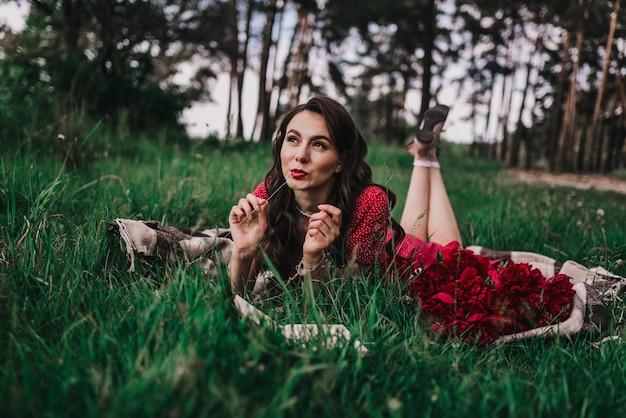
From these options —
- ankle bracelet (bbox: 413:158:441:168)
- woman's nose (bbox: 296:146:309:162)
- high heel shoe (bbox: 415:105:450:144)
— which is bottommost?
ankle bracelet (bbox: 413:158:441:168)

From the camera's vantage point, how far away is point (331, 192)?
2.44 meters

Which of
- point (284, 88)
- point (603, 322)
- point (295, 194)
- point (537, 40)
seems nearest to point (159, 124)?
point (295, 194)

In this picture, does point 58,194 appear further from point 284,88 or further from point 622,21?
point 622,21

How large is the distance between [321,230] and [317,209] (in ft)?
1.60

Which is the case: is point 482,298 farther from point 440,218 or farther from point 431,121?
point 431,121

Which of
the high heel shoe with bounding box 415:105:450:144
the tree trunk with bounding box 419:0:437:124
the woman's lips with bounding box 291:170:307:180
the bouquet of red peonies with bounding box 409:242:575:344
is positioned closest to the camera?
the bouquet of red peonies with bounding box 409:242:575:344

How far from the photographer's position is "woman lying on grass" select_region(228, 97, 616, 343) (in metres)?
1.88

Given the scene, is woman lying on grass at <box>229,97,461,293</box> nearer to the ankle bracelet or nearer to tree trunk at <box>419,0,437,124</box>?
the ankle bracelet

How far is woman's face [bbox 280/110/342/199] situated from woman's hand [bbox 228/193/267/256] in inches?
10.6

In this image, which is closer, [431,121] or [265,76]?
[431,121]

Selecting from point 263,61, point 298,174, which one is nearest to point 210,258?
point 298,174

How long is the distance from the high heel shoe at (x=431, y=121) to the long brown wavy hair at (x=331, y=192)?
1.24 meters

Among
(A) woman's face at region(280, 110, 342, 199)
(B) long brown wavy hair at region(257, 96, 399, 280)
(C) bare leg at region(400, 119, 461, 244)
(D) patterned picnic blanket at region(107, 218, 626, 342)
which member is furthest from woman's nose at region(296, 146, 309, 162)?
(C) bare leg at region(400, 119, 461, 244)

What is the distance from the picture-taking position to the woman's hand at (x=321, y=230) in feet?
6.30
